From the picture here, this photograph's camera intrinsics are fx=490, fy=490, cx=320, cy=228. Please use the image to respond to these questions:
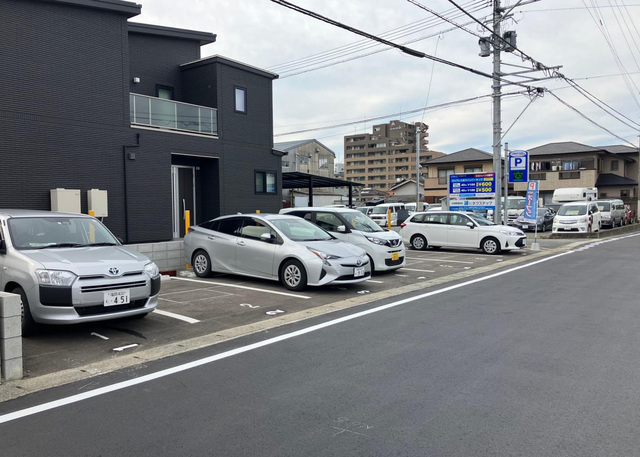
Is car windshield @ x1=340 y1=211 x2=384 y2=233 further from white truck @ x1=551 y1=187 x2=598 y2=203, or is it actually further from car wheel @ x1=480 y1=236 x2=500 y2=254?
white truck @ x1=551 y1=187 x2=598 y2=203

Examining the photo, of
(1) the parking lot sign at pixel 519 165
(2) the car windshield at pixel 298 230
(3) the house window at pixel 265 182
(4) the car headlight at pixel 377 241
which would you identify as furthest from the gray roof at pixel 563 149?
(2) the car windshield at pixel 298 230

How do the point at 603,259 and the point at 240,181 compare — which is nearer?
the point at 603,259

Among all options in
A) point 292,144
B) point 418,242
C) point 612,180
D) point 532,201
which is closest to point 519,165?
point 532,201

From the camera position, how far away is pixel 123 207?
14500 millimetres

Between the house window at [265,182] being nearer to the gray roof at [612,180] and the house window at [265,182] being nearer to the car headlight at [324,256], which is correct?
the car headlight at [324,256]

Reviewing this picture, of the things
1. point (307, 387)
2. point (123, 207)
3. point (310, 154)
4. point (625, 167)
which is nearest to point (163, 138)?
point (123, 207)

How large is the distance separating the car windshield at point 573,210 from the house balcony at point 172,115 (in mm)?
18350

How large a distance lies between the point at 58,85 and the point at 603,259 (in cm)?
1652

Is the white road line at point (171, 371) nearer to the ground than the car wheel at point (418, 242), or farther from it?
nearer to the ground

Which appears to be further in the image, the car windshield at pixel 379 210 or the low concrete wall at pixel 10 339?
the car windshield at pixel 379 210

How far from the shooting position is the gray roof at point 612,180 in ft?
151

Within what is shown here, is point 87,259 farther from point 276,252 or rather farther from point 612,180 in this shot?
Result: point 612,180

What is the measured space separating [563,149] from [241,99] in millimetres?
40121

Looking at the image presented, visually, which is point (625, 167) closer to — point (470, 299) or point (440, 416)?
point (470, 299)
